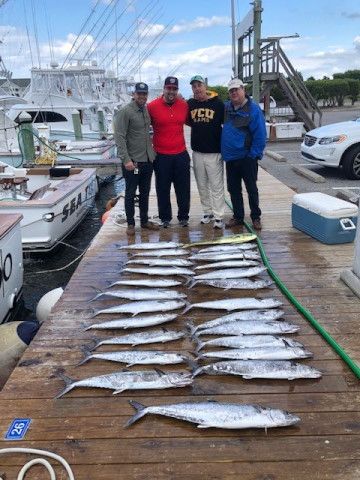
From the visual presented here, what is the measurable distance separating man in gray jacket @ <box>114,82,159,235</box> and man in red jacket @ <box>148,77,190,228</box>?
0.37ft

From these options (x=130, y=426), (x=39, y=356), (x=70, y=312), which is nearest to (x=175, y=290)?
(x=70, y=312)

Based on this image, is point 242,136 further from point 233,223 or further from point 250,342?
point 250,342

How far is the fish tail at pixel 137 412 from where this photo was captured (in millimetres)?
2432

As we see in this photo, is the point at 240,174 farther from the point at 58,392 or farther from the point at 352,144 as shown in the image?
the point at 352,144

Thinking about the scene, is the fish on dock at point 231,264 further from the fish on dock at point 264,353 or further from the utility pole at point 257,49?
the utility pole at point 257,49

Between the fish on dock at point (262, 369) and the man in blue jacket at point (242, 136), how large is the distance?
297 cm

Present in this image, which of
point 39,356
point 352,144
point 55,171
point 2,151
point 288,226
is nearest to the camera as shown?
point 39,356

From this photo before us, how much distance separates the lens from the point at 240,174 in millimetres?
5586

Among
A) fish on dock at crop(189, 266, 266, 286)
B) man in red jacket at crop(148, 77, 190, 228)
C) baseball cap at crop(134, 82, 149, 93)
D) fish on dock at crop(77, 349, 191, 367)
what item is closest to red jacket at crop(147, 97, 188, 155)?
man in red jacket at crop(148, 77, 190, 228)

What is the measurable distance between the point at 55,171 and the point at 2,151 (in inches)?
180

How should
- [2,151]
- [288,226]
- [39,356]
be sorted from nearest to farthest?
[39,356], [288,226], [2,151]

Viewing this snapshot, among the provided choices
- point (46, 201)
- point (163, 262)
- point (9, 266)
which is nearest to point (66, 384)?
point (163, 262)

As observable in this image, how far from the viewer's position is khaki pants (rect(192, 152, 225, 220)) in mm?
5656

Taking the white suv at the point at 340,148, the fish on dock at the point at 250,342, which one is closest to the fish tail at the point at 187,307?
the fish on dock at the point at 250,342
